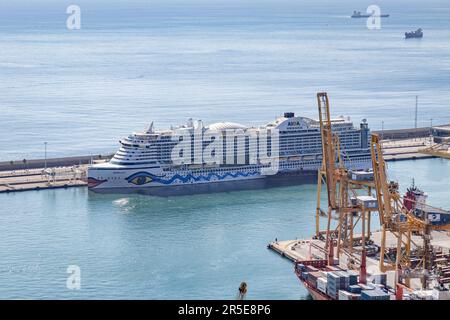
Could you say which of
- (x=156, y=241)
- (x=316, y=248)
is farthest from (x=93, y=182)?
(x=316, y=248)

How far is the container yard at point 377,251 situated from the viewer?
598 inches

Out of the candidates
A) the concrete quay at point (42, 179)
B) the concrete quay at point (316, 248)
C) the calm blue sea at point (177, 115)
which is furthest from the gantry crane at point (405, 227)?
the concrete quay at point (42, 179)

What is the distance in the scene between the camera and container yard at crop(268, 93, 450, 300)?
49.9 feet

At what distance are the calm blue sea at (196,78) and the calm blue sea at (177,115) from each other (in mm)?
125

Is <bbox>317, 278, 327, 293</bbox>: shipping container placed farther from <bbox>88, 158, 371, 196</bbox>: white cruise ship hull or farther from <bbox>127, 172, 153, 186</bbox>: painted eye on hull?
<bbox>127, 172, 153, 186</bbox>: painted eye on hull

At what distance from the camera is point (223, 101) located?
46000 millimetres

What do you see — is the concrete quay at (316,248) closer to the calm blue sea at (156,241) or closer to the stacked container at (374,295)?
the calm blue sea at (156,241)

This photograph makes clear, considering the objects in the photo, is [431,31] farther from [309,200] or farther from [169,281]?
[169,281]

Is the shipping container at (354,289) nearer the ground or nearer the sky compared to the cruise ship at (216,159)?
nearer the ground

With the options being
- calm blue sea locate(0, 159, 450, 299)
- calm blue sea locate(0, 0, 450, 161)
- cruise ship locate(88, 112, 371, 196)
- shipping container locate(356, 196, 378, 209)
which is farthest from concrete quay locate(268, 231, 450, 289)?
calm blue sea locate(0, 0, 450, 161)

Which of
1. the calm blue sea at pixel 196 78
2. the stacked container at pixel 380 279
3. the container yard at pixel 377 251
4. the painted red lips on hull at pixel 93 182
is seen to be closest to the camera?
the container yard at pixel 377 251

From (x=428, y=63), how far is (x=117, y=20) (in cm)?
6771

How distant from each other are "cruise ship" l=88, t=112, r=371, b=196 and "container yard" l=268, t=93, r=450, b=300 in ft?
24.6

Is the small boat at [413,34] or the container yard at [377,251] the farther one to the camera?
the small boat at [413,34]
